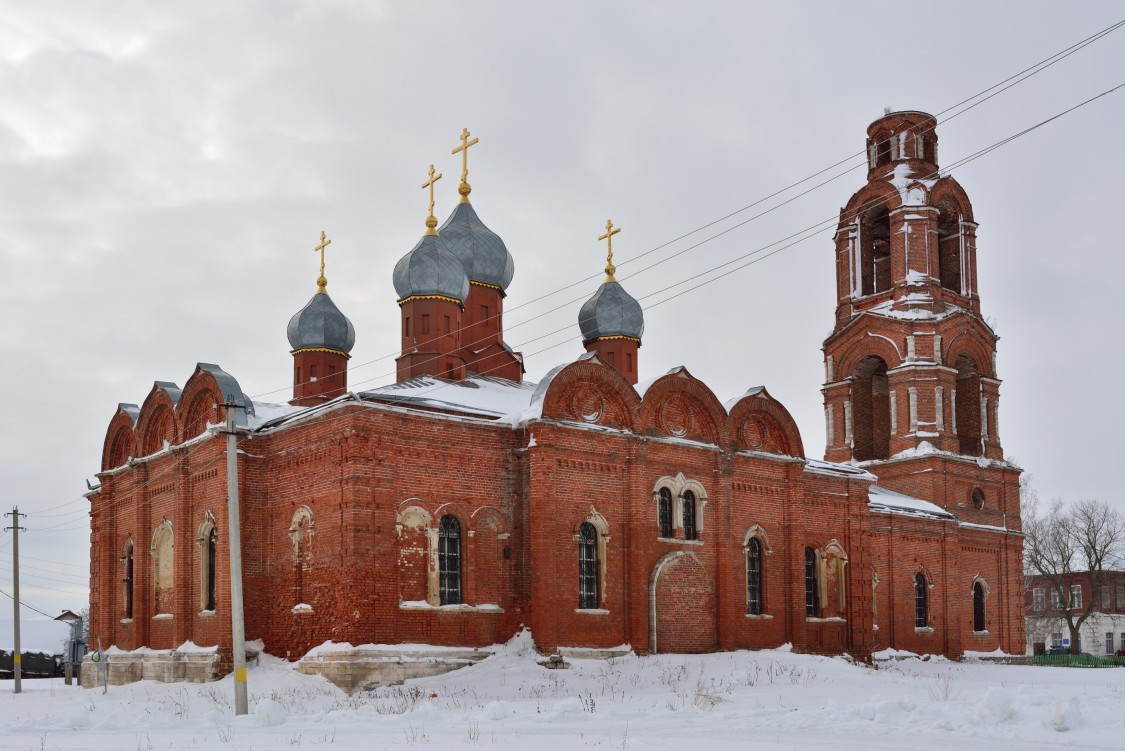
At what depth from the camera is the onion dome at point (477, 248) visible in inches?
1079

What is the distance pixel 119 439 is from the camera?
26.2m

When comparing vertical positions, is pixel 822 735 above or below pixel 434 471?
below

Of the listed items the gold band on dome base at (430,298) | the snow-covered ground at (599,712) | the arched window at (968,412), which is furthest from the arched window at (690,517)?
the arched window at (968,412)

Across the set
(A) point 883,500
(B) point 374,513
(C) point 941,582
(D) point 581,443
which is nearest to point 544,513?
(D) point 581,443

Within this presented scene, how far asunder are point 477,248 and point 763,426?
7561 mm

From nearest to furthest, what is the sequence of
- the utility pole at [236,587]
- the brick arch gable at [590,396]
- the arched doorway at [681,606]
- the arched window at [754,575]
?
1. the utility pole at [236,587]
2. the brick arch gable at [590,396]
3. the arched doorway at [681,606]
4. the arched window at [754,575]

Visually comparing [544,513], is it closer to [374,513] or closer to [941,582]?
[374,513]

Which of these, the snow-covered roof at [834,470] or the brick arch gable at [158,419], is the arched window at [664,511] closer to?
the snow-covered roof at [834,470]

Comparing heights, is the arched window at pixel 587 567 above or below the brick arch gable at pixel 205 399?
below

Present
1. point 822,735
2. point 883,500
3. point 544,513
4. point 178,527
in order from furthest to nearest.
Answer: point 883,500 → point 178,527 → point 544,513 → point 822,735

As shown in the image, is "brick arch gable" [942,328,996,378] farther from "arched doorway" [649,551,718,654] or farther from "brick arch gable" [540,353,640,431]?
"brick arch gable" [540,353,640,431]

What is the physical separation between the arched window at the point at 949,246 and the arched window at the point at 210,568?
19958 millimetres

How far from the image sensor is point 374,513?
753 inches

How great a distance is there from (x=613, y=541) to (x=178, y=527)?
797cm
